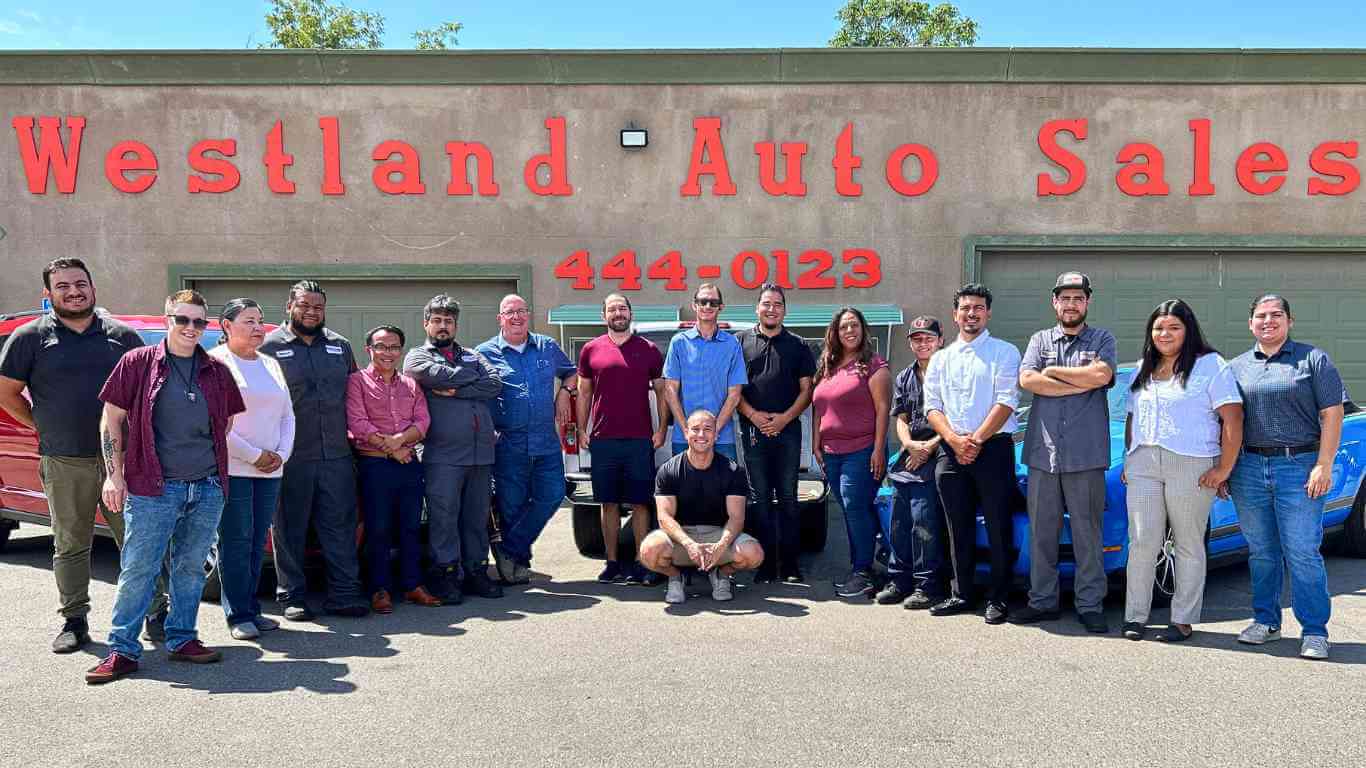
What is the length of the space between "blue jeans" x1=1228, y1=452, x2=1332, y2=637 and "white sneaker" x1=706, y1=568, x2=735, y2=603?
2845mm

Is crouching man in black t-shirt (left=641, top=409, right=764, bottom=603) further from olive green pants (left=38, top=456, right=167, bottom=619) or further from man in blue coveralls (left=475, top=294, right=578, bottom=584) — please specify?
olive green pants (left=38, top=456, right=167, bottom=619)

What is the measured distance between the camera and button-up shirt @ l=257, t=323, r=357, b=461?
5723 mm

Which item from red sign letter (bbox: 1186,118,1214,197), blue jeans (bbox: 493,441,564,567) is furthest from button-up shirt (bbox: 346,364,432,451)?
red sign letter (bbox: 1186,118,1214,197)

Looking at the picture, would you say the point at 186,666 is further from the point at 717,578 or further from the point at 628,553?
the point at 628,553

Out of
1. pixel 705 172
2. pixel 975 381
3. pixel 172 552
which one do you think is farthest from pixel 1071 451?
pixel 705 172

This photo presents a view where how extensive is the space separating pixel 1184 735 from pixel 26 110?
12466 millimetres

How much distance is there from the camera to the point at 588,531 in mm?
7629

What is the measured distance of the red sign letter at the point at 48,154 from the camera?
10.8m

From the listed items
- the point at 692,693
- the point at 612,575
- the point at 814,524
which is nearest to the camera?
the point at 692,693

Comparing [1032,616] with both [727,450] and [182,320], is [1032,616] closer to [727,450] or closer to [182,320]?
[727,450]

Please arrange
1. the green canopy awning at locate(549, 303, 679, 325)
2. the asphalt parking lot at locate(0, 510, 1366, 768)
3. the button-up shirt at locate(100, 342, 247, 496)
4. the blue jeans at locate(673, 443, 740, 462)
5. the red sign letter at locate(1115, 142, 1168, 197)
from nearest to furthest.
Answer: the asphalt parking lot at locate(0, 510, 1366, 768)
the button-up shirt at locate(100, 342, 247, 496)
the blue jeans at locate(673, 443, 740, 462)
the green canopy awning at locate(549, 303, 679, 325)
the red sign letter at locate(1115, 142, 1168, 197)

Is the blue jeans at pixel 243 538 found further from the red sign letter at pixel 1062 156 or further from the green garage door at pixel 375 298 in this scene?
the red sign letter at pixel 1062 156

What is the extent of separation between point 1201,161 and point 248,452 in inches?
401

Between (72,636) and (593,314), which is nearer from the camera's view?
(72,636)
